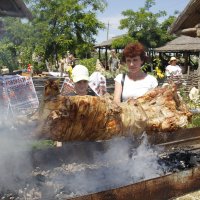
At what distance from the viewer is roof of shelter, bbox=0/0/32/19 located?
25.1 ft

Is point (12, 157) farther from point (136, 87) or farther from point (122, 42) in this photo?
point (122, 42)

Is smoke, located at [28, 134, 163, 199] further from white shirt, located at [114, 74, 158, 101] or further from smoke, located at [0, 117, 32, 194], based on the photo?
white shirt, located at [114, 74, 158, 101]

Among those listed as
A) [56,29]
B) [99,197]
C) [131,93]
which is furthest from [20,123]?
[56,29]

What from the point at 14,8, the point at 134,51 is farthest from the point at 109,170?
the point at 14,8

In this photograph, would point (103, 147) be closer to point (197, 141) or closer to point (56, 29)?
point (197, 141)

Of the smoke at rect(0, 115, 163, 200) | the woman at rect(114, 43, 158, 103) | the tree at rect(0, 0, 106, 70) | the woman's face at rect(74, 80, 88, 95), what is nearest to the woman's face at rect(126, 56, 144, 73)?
the woman at rect(114, 43, 158, 103)

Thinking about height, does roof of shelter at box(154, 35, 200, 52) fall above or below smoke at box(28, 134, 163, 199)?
above

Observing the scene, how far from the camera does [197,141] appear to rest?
197 inches

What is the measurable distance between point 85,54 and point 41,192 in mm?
27376

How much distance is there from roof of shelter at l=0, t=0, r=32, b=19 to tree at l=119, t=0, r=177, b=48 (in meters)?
26.0

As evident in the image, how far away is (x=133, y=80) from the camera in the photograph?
4.59 m

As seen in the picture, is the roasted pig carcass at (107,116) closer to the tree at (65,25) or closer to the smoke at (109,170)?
the smoke at (109,170)

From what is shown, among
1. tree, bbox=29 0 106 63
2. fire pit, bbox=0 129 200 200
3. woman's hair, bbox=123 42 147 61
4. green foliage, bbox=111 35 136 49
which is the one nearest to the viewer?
fire pit, bbox=0 129 200 200

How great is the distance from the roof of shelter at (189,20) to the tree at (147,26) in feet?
78.3
